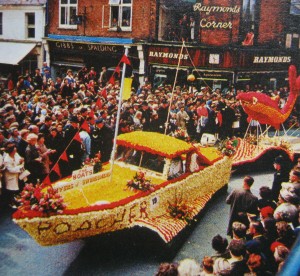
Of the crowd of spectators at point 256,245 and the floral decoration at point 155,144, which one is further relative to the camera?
the floral decoration at point 155,144

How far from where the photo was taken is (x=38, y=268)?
213 inches

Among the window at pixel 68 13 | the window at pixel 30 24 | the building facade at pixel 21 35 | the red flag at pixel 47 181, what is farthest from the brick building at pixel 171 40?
the red flag at pixel 47 181

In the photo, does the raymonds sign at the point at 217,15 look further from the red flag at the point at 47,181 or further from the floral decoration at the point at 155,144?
the red flag at the point at 47,181

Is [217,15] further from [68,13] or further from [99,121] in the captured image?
[68,13]

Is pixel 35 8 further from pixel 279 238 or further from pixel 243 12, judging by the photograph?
pixel 279 238

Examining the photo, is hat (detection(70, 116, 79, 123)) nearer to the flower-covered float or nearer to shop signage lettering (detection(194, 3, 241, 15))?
the flower-covered float

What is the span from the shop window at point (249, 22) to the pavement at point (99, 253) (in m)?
6.65

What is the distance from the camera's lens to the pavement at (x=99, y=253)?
216 inches

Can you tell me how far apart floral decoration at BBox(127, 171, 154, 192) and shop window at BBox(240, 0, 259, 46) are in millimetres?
6205

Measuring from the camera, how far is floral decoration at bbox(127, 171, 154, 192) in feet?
20.3

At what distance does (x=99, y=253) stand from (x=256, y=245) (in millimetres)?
2774

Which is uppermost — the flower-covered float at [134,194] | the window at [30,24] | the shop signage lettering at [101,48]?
the window at [30,24]

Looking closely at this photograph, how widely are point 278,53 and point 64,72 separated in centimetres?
964

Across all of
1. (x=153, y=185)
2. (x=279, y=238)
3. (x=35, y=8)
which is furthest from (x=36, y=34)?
(x=279, y=238)
